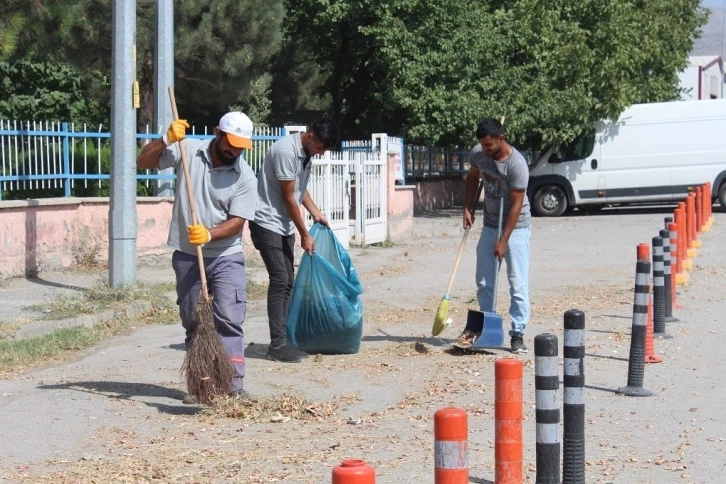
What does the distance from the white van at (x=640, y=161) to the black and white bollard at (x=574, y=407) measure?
72.9 ft

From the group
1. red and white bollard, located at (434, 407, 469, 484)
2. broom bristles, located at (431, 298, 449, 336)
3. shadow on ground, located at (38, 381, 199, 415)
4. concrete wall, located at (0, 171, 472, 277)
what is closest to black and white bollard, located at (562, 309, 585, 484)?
red and white bollard, located at (434, 407, 469, 484)

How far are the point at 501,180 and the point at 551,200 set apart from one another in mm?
19011

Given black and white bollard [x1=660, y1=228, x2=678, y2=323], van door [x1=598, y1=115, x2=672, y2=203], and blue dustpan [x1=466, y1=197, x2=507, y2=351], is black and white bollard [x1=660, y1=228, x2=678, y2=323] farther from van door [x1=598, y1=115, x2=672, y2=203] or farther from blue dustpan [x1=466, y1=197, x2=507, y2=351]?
van door [x1=598, y1=115, x2=672, y2=203]

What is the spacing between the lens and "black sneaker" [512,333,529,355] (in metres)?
9.00

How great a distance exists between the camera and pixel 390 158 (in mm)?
20406

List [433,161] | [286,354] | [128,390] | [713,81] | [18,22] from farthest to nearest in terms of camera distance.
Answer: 1. [713,81]
2. [433,161]
3. [18,22]
4. [286,354]
5. [128,390]

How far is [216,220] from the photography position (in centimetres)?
689

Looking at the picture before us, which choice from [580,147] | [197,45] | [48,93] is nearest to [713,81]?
[580,147]

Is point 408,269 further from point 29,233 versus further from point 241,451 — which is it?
point 241,451

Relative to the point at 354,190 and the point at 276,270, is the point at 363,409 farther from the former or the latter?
the point at 354,190

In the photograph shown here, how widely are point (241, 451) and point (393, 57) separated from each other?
67.6 ft

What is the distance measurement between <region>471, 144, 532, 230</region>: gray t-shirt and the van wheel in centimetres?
1866

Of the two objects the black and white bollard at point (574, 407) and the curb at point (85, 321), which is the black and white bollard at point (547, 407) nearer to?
the black and white bollard at point (574, 407)

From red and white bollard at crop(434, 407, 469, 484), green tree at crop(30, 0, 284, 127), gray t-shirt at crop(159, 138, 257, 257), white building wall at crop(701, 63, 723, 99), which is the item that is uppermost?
white building wall at crop(701, 63, 723, 99)
